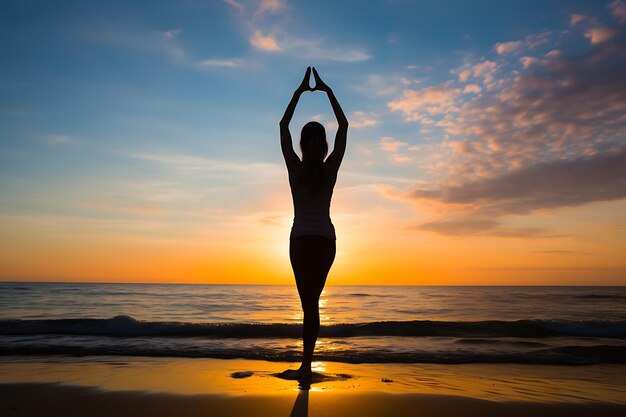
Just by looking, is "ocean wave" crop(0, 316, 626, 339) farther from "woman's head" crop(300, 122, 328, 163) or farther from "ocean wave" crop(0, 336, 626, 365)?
"woman's head" crop(300, 122, 328, 163)

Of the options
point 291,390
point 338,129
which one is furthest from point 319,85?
point 291,390

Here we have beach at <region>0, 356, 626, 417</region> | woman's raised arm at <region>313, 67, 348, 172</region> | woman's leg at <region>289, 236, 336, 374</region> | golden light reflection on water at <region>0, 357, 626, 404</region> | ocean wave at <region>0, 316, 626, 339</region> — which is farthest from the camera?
ocean wave at <region>0, 316, 626, 339</region>

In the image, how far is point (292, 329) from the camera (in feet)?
30.3

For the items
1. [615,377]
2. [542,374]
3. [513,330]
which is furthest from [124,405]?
[513,330]

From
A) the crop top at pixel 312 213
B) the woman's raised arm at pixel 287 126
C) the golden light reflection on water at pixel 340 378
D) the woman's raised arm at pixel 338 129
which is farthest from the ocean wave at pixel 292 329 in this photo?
the woman's raised arm at pixel 338 129

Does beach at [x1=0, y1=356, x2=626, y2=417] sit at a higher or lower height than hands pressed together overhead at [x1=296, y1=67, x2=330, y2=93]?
lower

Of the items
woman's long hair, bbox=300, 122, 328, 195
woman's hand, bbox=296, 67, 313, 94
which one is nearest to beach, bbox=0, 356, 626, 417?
woman's long hair, bbox=300, 122, 328, 195

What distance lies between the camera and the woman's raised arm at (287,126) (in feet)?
11.2

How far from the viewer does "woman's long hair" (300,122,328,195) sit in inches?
128

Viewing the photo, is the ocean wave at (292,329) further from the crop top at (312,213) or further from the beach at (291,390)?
the crop top at (312,213)

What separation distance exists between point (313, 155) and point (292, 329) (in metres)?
6.74

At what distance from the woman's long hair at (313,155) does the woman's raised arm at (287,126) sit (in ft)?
0.34

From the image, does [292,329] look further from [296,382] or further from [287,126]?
[287,126]

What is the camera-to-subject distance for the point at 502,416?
2.93m
